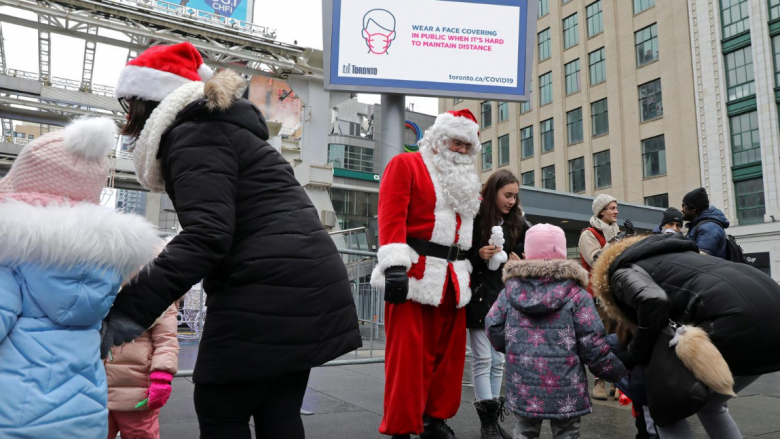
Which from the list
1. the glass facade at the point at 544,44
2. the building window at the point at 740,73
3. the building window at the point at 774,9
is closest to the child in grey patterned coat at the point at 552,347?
the building window at the point at 740,73

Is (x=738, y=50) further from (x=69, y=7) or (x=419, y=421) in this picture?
(x=419, y=421)

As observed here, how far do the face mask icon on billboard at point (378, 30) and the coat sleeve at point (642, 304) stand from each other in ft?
16.8

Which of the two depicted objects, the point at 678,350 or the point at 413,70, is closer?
the point at 678,350

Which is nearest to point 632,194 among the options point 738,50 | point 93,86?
point 738,50

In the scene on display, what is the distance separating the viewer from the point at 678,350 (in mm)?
2299

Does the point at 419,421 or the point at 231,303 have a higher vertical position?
the point at 231,303

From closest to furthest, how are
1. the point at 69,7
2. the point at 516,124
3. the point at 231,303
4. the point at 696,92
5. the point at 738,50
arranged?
the point at 231,303
the point at 69,7
the point at 738,50
the point at 696,92
the point at 516,124

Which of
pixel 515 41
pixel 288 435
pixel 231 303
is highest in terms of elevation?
pixel 515 41

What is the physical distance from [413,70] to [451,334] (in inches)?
169

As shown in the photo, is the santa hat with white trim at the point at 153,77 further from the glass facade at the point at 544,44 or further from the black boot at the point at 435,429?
the glass facade at the point at 544,44

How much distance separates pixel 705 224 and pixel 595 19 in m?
37.2

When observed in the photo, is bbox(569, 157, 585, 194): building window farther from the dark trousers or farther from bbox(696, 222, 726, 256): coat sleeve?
the dark trousers

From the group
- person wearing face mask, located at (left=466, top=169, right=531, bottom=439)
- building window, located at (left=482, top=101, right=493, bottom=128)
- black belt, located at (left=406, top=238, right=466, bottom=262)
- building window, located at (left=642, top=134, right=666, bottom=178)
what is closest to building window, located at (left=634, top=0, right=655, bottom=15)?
building window, located at (left=642, top=134, right=666, bottom=178)

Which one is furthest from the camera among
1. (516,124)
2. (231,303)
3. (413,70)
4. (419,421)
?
(516,124)
